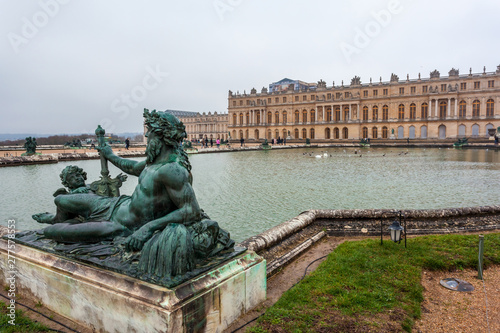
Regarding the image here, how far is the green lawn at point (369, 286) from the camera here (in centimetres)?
286

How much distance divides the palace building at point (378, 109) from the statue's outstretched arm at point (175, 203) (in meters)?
60.1

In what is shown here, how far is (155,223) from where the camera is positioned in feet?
9.38

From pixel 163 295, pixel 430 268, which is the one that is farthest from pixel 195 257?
pixel 430 268

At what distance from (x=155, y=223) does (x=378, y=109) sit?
62.8m

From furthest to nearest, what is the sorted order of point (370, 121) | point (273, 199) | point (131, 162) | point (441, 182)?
point (370, 121)
point (441, 182)
point (273, 199)
point (131, 162)

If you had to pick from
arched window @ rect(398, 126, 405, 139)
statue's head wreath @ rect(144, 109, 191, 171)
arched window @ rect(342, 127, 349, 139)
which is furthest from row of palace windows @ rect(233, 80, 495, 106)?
statue's head wreath @ rect(144, 109, 191, 171)

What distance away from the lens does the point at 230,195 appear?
9445 mm

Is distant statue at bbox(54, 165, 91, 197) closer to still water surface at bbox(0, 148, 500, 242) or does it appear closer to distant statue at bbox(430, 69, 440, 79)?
still water surface at bbox(0, 148, 500, 242)

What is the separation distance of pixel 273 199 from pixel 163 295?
21.8 ft

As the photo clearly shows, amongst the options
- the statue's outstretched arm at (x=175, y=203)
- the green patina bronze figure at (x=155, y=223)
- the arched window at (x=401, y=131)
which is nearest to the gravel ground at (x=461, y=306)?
the green patina bronze figure at (x=155, y=223)

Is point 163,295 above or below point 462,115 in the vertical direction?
below

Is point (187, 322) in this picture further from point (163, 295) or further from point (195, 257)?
point (195, 257)

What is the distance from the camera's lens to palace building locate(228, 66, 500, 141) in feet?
169

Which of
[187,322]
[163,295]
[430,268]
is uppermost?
[163,295]
